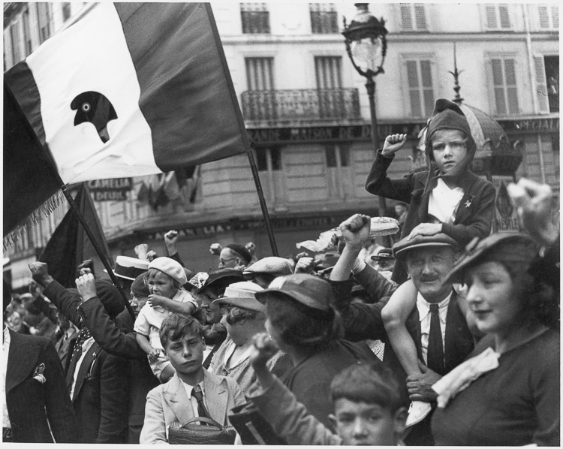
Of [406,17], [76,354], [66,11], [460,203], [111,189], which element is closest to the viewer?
[460,203]

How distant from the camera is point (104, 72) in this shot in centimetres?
664

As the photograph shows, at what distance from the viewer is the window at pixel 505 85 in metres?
5.77

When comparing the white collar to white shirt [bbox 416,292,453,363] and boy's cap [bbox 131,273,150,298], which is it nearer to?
white shirt [bbox 416,292,453,363]

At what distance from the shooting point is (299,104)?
1449 centimetres

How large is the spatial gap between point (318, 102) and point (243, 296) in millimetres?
8788

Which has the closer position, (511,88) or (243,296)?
(243,296)

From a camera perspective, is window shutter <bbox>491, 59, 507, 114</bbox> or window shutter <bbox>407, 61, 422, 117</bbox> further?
window shutter <bbox>407, 61, 422, 117</bbox>

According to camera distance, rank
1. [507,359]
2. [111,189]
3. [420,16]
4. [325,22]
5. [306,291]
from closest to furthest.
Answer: [507,359], [306,291], [420,16], [325,22], [111,189]

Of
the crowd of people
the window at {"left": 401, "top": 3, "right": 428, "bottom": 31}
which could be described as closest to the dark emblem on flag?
the crowd of people

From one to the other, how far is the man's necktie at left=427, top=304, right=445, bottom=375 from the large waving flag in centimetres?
199

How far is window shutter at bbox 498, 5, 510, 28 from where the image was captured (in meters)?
5.82

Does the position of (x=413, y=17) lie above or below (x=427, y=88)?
above

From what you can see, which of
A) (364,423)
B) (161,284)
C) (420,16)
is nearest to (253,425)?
(364,423)

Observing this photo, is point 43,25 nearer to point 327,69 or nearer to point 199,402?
point 327,69
